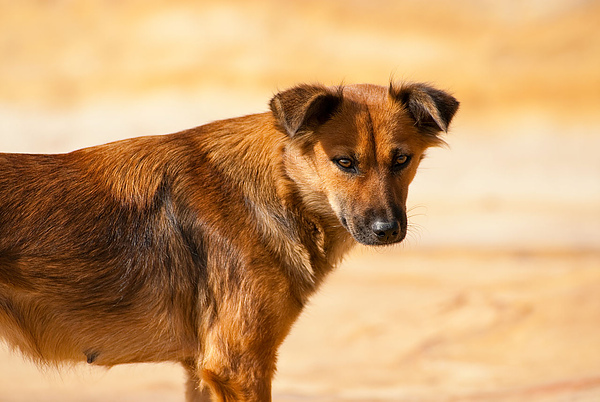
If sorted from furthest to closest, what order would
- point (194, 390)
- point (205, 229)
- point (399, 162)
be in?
point (194, 390), point (399, 162), point (205, 229)

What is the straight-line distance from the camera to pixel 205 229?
459 centimetres

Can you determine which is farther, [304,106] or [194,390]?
[194,390]

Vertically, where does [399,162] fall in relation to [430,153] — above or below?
above

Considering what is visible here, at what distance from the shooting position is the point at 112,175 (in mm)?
4625

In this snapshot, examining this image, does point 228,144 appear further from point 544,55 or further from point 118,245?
point 544,55

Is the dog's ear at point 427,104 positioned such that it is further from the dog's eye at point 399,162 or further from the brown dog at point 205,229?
the dog's eye at point 399,162

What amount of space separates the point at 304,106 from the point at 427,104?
76 cm

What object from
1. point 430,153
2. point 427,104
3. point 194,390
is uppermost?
point 427,104

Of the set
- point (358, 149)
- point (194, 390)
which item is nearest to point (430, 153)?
point (358, 149)

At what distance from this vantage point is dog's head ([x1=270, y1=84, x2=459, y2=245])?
14.9 ft

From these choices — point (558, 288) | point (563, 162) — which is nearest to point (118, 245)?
point (558, 288)

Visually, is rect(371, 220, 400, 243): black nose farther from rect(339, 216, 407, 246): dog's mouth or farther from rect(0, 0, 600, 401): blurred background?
rect(0, 0, 600, 401): blurred background

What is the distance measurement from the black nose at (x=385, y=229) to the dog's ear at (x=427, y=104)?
0.66 metres

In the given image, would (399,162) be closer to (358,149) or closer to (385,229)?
(358,149)
